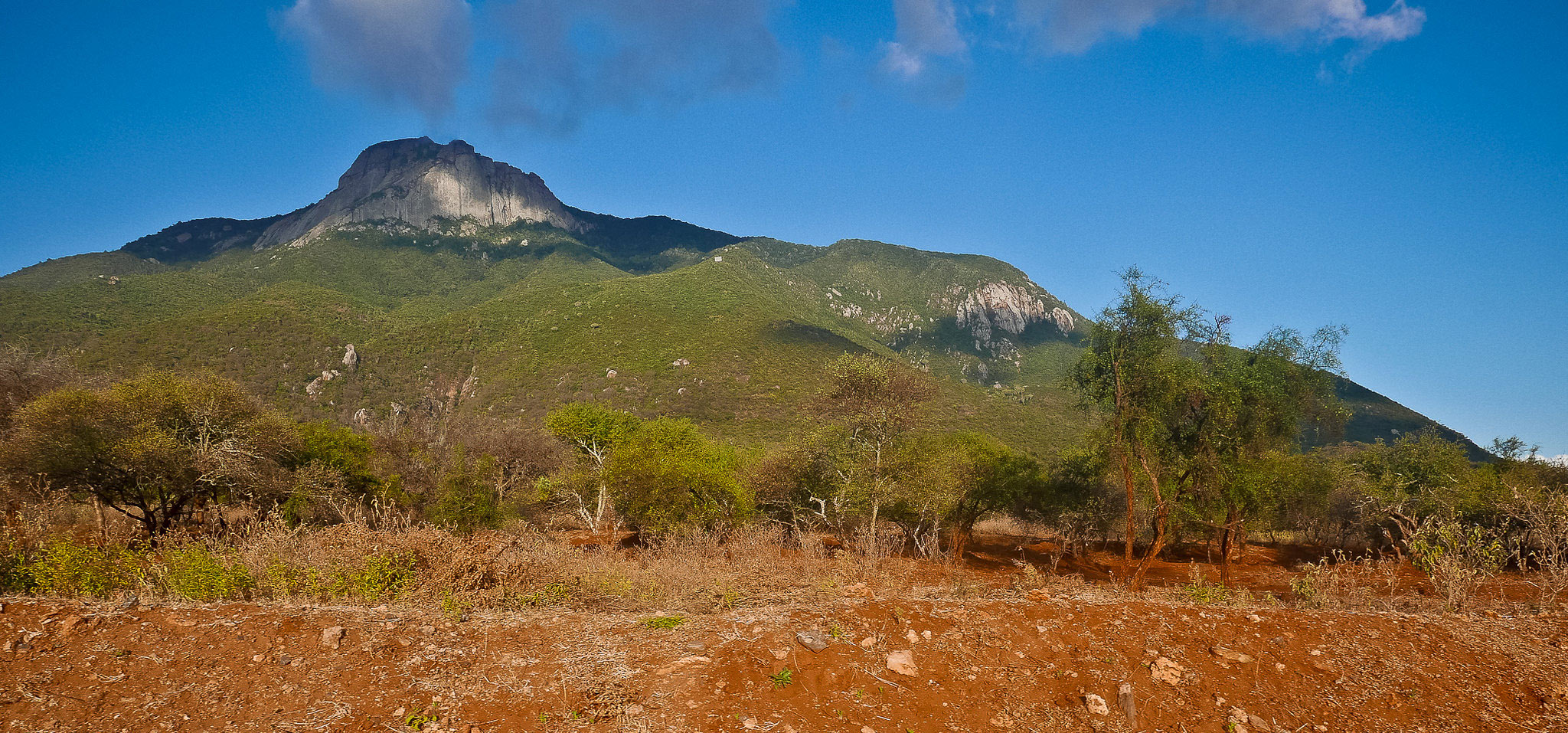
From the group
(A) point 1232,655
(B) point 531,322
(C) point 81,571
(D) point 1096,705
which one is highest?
(B) point 531,322

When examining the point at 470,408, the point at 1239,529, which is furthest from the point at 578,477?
the point at 470,408

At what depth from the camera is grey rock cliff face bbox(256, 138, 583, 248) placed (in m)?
117

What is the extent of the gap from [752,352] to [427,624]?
50881 millimetres

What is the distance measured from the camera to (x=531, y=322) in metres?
63.5

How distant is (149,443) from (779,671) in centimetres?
1415

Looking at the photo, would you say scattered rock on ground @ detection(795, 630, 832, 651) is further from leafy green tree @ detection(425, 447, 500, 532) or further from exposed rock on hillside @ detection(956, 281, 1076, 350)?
exposed rock on hillside @ detection(956, 281, 1076, 350)

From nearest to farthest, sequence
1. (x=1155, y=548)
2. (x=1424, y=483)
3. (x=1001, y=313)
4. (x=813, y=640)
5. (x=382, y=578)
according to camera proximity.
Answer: (x=813, y=640), (x=382, y=578), (x=1155, y=548), (x=1424, y=483), (x=1001, y=313)

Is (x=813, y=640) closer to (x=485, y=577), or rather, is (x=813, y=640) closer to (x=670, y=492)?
(x=485, y=577)

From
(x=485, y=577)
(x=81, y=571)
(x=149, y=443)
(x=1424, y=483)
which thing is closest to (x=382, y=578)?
(x=485, y=577)

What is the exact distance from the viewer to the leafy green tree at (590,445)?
2098 centimetres

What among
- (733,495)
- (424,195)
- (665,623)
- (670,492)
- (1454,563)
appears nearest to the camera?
(665,623)

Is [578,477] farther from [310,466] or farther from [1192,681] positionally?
[1192,681]

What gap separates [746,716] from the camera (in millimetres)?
4125

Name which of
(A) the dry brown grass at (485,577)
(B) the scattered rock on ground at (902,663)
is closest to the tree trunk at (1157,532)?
(A) the dry brown grass at (485,577)
